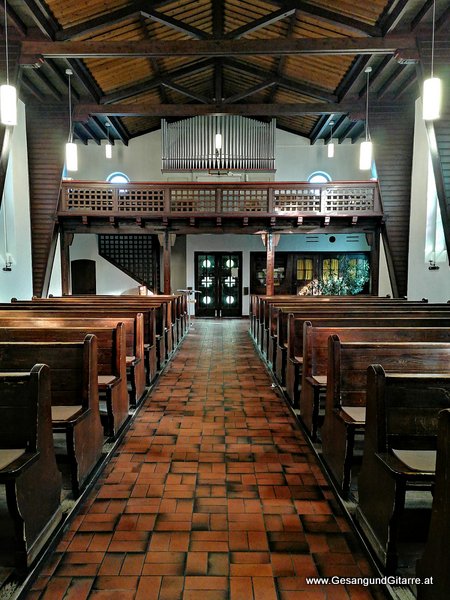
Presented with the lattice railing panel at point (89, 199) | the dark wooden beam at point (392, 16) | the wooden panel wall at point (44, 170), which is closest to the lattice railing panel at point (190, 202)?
the lattice railing panel at point (89, 199)

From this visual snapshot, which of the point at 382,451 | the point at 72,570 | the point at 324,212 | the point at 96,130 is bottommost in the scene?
the point at 72,570

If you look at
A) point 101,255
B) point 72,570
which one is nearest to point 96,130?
point 101,255

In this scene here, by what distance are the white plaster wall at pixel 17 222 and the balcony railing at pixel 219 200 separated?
1189 mm

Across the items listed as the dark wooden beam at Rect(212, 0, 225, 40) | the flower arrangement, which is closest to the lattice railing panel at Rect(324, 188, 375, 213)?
the flower arrangement

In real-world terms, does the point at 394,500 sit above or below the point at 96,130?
below

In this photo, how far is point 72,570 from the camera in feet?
5.99

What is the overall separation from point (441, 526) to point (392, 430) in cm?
62

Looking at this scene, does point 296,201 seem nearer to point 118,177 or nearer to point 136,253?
point 136,253

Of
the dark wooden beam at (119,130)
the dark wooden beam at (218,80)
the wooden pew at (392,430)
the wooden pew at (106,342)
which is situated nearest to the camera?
the wooden pew at (392,430)

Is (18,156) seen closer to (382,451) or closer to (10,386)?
(10,386)

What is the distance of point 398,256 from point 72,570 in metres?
9.09

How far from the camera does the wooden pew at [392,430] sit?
1.86 metres

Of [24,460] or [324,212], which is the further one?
[324,212]

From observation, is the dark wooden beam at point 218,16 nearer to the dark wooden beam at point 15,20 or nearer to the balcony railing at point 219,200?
the balcony railing at point 219,200
